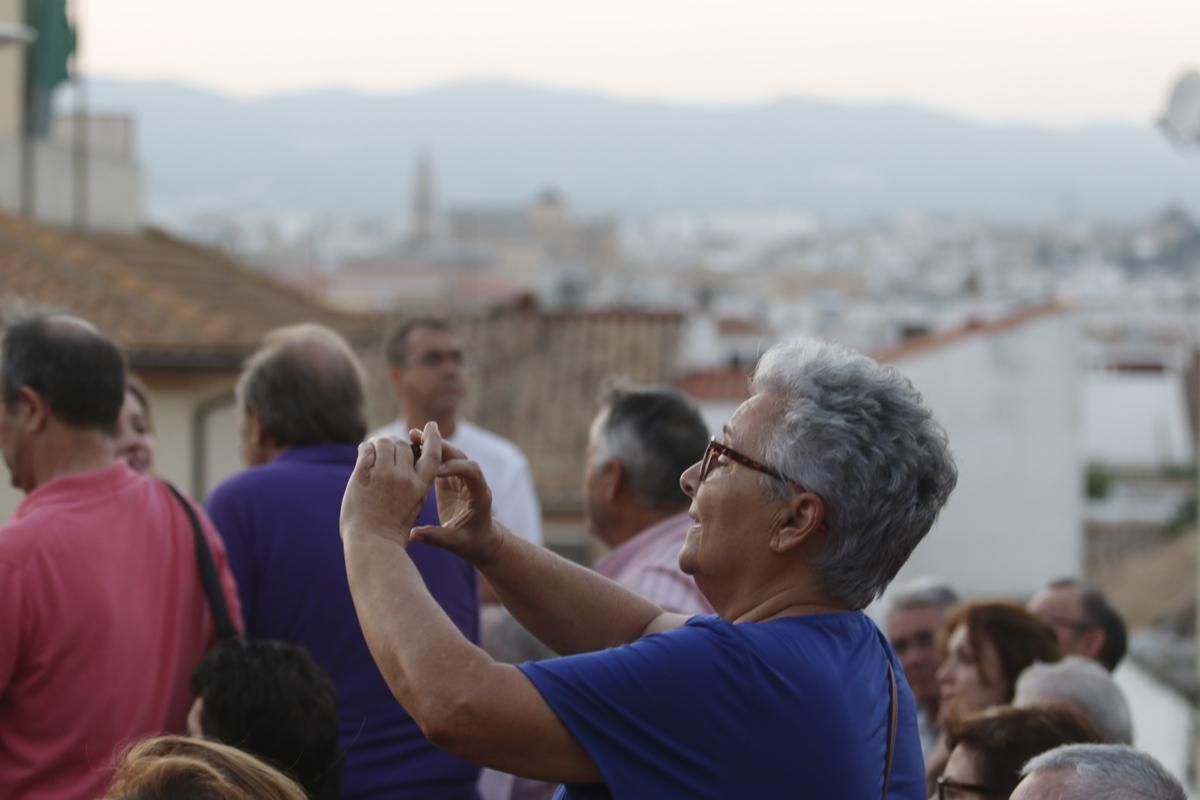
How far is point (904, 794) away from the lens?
260 cm

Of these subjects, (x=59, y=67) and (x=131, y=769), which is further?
(x=59, y=67)

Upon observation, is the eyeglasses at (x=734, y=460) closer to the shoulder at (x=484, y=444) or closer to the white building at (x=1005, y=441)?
the shoulder at (x=484, y=444)

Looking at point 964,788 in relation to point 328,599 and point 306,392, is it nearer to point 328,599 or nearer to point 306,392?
point 328,599

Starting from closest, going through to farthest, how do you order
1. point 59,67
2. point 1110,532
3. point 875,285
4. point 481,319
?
point 59,67 < point 481,319 < point 1110,532 < point 875,285

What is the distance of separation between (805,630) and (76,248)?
955 cm

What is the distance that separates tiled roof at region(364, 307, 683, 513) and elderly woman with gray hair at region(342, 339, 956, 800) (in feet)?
53.6

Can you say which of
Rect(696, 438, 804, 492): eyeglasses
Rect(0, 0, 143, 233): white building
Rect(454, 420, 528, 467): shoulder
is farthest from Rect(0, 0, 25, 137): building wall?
Rect(696, 438, 804, 492): eyeglasses

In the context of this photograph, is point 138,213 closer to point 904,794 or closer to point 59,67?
point 59,67

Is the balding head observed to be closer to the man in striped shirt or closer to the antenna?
the man in striped shirt

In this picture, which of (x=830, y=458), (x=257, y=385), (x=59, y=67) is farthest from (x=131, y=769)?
(x=59, y=67)

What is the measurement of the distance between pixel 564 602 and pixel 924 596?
9.85 feet

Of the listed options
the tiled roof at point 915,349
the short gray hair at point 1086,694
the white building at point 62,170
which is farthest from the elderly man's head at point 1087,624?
the tiled roof at point 915,349

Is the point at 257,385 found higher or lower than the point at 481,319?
higher

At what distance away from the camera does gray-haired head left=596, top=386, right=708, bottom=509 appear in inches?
172
